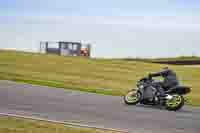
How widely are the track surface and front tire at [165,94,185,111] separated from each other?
0.21 meters

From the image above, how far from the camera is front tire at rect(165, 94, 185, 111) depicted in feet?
60.6

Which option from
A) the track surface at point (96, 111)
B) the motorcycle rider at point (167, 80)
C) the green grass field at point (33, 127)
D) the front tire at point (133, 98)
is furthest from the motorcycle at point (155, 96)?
the green grass field at point (33, 127)

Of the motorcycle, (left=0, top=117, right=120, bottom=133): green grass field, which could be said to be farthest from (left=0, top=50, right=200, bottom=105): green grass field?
(left=0, top=117, right=120, bottom=133): green grass field

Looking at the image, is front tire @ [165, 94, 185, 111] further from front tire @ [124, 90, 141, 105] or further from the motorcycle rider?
front tire @ [124, 90, 141, 105]

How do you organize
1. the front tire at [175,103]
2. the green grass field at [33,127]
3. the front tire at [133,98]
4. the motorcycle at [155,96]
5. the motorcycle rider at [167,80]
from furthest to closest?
1. the front tire at [133,98]
2. the motorcycle rider at [167,80]
3. the motorcycle at [155,96]
4. the front tire at [175,103]
5. the green grass field at [33,127]

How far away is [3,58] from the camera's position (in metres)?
39.3

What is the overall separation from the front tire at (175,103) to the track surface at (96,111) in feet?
0.70

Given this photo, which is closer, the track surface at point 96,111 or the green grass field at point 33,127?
the green grass field at point 33,127

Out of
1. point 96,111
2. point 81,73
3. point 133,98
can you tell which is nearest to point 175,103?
point 133,98

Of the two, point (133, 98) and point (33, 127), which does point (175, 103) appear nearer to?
point (133, 98)

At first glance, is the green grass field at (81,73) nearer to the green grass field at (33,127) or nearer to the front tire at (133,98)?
the front tire at (133,98)

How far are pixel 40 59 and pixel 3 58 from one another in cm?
250

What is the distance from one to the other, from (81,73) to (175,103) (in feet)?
53.0

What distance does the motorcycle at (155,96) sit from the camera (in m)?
18.6
